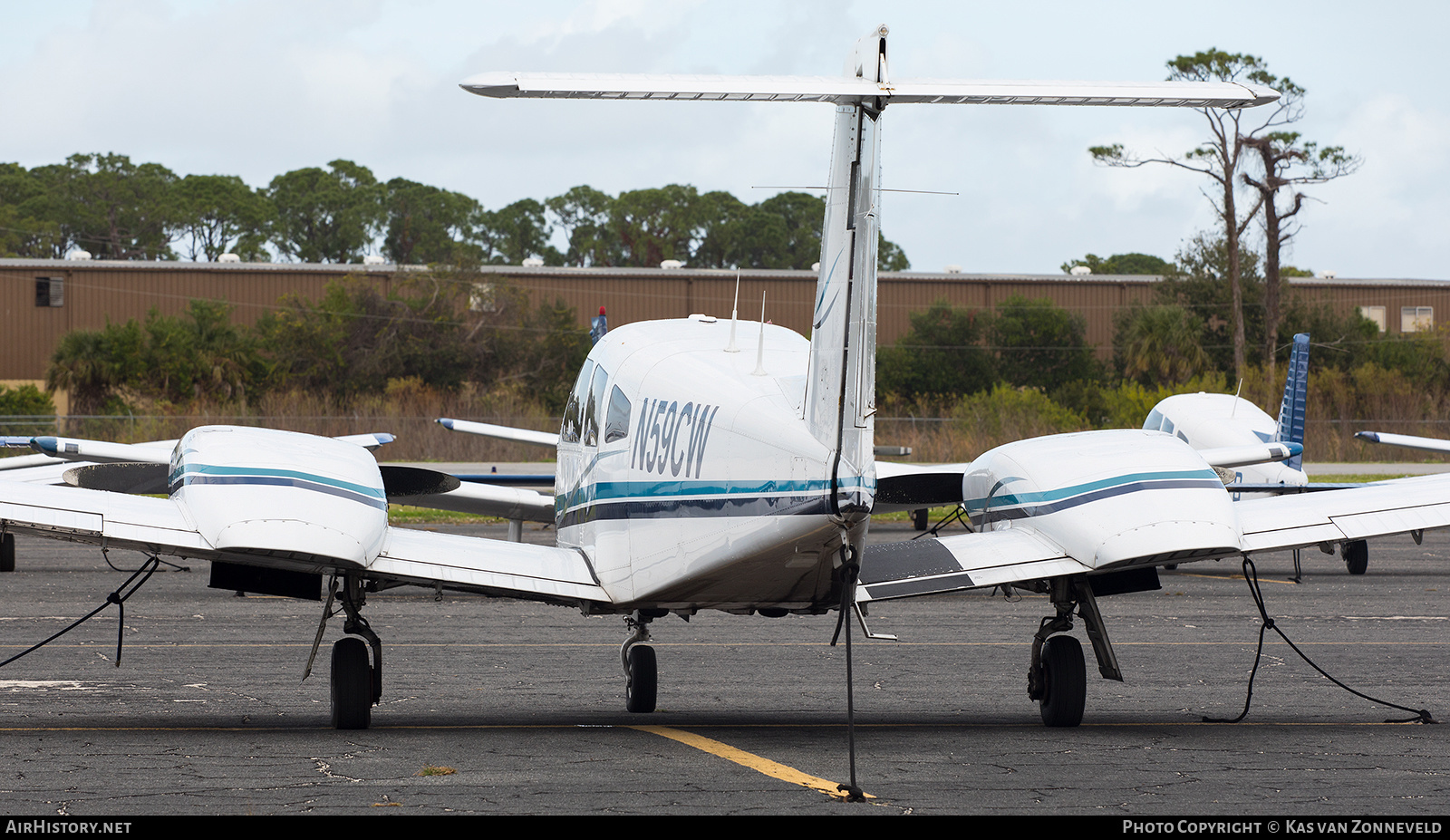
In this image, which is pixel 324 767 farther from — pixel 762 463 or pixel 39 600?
pixel 39 600

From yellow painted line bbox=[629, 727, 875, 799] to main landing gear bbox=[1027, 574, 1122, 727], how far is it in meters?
2.53

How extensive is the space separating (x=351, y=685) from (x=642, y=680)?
2379mm

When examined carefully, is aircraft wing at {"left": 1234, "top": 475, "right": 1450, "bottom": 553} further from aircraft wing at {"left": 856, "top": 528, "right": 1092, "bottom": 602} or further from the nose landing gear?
the nose landing gear

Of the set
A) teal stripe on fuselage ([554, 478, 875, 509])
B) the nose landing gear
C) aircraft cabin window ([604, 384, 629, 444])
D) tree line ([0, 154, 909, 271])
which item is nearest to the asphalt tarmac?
the nose landing gear

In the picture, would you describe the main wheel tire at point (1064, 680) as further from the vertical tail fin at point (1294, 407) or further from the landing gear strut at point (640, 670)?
the vertical tail fin at point (1294, 407)

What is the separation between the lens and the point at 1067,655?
35.7 feet

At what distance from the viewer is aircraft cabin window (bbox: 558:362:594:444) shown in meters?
11.9

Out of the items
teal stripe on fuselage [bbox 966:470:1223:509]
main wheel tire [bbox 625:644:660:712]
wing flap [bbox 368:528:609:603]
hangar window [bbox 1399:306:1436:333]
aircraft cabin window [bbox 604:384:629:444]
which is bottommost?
main wheel tire [bbox 625:644:660:712]

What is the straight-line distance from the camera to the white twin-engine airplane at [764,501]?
830cm

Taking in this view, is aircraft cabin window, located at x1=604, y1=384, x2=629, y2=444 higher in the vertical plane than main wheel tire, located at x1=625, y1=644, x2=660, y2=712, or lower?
higher

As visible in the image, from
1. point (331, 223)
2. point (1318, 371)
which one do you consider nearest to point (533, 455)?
point (1318, 371)

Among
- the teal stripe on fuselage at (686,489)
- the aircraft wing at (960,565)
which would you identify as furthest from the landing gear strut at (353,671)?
the aircraft wing at (960,565)

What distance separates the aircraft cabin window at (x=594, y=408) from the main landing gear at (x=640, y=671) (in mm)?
1460

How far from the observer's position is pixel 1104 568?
990cm
